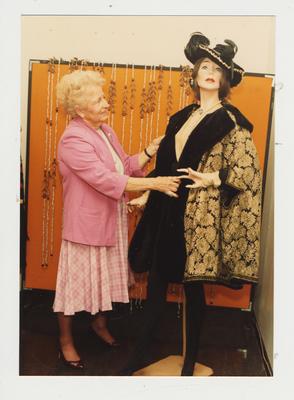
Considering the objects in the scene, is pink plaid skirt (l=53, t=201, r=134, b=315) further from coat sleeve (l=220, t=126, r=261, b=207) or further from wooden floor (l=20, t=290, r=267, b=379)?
coat sleeve (l=220, t=126, r=261, b=207)

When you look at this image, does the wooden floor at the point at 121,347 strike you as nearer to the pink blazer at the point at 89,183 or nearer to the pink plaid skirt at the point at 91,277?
the pink plaid skirt at the point at 91,277

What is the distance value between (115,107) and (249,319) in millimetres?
1197

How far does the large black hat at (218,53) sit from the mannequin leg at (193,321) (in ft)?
2.89

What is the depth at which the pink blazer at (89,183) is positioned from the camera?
2.12 meters

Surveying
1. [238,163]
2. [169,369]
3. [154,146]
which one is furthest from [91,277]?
[238,163]

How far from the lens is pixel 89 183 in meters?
2.14

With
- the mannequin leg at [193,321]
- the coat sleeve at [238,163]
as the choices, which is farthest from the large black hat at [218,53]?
the mannequin leg at [193,321]

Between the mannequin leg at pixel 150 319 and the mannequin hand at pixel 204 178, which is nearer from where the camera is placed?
the mannequin hand at pixel 204 178

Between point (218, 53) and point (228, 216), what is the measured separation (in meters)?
0.66

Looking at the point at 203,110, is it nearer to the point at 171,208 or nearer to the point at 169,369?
the point at 171,208

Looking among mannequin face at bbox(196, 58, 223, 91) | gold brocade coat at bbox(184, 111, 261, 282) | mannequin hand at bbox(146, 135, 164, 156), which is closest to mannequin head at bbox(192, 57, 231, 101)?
mannequin face at bbox(196, 58, 223, 91)

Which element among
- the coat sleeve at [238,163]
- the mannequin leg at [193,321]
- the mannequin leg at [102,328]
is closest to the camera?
the coat sleeve at [238,163]

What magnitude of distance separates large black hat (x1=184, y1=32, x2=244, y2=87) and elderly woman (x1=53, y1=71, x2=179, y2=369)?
39 centimetres

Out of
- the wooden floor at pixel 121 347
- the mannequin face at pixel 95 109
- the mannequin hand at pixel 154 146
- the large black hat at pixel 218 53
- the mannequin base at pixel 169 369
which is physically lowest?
the mannequin base at pixel 169 369
